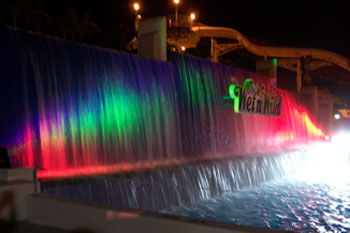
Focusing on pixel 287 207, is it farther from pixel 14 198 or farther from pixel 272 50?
pixel 272 50

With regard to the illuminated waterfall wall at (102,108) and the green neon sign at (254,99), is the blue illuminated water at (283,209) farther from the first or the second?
the green neon sign at (254,99)

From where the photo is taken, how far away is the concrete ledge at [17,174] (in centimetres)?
421

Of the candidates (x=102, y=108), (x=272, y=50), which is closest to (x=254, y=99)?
(x=102, y=108)

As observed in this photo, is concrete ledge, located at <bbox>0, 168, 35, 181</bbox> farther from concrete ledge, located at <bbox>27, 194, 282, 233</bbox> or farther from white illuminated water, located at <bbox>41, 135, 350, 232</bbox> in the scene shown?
white illuminated water, located at <bbox>41, 135, 350, 232</bbox>

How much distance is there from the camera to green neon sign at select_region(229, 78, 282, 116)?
13953 millimetres

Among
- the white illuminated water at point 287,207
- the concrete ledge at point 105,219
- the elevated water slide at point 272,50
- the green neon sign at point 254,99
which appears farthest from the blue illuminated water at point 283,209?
the elevated water slide at point 272,50

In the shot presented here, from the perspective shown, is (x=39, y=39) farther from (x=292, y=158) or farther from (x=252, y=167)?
(x=292, y=158)

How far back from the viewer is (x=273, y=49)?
25422 mm

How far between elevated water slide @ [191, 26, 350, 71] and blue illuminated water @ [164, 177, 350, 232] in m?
13.3

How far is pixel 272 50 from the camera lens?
25391 mm

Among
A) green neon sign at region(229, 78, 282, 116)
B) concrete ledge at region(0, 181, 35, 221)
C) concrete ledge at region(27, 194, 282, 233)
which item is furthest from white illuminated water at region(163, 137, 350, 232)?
green neon sign at region(229, 78, 282, 116)

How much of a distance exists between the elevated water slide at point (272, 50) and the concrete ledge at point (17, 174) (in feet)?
55.3

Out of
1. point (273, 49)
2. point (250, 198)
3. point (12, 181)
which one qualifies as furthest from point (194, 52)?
point (12, 181)

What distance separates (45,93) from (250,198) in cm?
516
